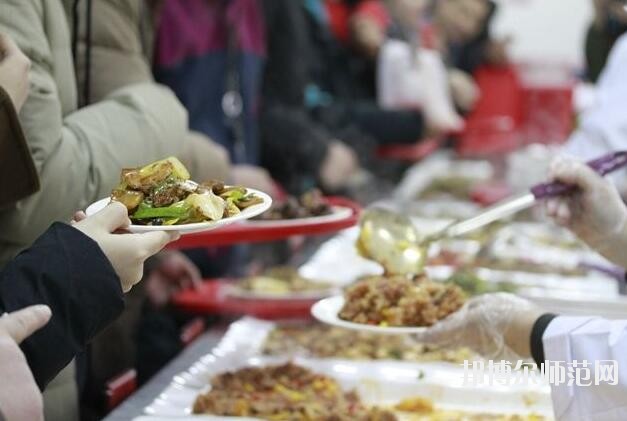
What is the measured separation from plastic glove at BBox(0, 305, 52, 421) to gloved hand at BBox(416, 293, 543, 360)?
2.16 ft

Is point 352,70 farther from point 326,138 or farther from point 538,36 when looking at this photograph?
point 538,36

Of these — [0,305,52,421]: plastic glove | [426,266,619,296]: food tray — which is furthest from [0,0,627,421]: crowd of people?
[426,266,619,296]: food tray

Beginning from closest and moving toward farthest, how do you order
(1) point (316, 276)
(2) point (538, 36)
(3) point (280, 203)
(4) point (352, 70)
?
(3) point (280, 203)
(1) point (316, 276)
(4) point (352, 70)
(2) point (538, 36)

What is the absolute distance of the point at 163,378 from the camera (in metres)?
1.52

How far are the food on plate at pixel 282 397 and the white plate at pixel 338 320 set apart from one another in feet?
0.37

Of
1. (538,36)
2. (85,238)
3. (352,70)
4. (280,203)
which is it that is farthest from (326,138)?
(538,36)

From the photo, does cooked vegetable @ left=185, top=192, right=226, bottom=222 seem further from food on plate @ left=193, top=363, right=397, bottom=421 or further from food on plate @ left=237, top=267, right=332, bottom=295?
food on plate @ left=237, top=267, right=332, bottom=295

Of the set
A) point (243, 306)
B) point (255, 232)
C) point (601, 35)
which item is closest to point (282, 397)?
point (255, 232)

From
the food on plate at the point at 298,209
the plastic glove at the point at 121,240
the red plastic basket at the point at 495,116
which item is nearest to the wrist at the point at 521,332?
the food on plate at the point at 298,209

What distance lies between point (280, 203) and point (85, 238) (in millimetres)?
729

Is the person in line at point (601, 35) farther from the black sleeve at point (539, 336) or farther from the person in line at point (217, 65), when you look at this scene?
the black sleeve at point (539, 336)

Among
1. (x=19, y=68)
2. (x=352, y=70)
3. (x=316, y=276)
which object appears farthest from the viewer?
(x=352, y=70)

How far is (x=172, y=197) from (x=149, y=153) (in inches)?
11.5

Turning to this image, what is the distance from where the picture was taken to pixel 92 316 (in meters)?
0.93
